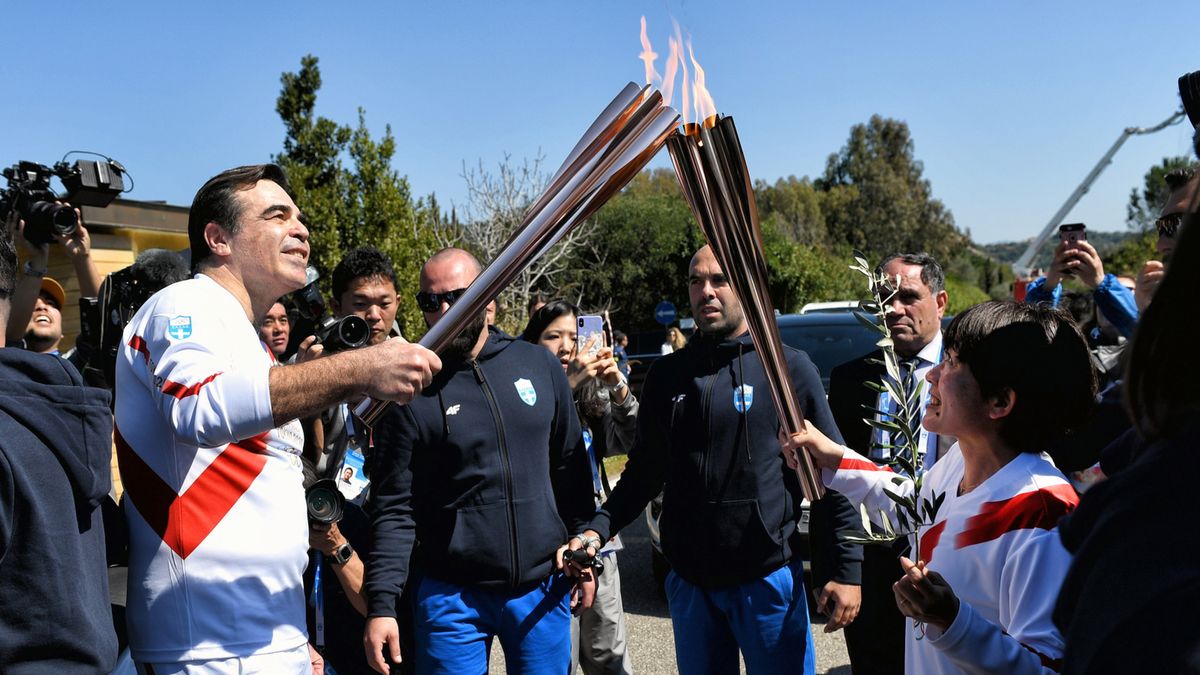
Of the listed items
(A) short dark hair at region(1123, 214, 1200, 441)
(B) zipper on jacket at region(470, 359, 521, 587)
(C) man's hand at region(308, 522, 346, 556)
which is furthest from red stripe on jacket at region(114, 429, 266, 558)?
(A) short dark hair at region(1123, 214, 1200, 441)

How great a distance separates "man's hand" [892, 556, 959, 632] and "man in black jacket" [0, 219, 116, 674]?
5.87 ft

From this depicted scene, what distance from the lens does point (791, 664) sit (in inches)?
139

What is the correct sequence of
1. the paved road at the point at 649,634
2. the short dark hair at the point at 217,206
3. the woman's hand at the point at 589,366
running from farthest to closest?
1. the paved road at the point at 649,634
2. the woman's hand at the point at 589,366
3. the short dark hair at the point at 217,206

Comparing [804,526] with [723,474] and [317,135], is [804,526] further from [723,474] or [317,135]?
[317,135]

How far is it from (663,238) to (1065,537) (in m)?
39.1

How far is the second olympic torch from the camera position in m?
2.12

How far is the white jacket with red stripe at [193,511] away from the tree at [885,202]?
5698 cm

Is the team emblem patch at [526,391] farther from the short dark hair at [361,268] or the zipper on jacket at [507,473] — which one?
the short dark hair at [361,268]

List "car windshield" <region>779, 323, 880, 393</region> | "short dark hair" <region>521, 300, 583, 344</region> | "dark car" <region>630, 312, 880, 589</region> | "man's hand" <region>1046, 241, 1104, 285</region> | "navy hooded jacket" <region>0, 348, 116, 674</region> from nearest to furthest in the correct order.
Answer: "navy hooded jacket" <region>0, 348, 116, 674</region>
"man's hand" <region>1046, 241, 1104, 285</region>
"short dark hair" <region>521, 300, 583, 344</region>
"dark car" <region>630, 312, 880, 589</region>
"car windshield" <region>779, 323, 880, 393</region>

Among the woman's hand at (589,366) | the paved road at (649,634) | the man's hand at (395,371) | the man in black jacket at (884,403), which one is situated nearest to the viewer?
the man's hand at (395,371)

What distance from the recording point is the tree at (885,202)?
201 feet

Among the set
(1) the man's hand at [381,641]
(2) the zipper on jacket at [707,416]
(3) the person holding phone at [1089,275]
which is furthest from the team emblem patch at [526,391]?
(3) the person holding phone at [1089,275]

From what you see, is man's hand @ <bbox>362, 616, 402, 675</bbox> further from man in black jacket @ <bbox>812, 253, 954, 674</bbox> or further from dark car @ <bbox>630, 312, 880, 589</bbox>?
dark car @ <bbox>630, 312, 880, 589</bbox>

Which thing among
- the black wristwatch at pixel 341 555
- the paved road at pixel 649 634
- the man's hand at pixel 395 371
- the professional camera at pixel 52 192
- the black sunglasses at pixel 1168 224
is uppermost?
the professional camera at pixel 52 192
